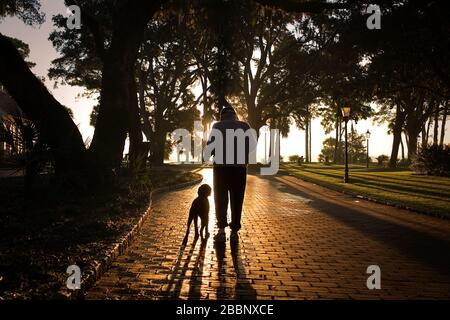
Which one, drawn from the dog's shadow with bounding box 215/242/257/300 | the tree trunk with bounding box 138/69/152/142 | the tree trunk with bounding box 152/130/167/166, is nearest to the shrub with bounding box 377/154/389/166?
the tree trunk with bounding box 152/130/167/166

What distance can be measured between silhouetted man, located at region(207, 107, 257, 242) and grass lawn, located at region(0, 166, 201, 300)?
169 centimetres

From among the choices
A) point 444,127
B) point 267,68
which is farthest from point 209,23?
point 444,127

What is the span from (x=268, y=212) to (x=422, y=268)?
545 cm

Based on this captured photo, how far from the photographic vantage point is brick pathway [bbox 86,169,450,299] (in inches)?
162

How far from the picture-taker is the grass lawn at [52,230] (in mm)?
3922

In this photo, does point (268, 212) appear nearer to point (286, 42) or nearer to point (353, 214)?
point (353, 214)

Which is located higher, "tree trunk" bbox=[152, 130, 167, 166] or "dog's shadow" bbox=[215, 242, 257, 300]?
"tree trunk" bbox=[152, 130, 167, 166]

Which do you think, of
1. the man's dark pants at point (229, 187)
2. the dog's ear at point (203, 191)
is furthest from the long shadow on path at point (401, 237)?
the dog's ear at point (203, 191)

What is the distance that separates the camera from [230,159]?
6.09 meters

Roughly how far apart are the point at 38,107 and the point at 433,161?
1000 inches

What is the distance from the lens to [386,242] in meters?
6.75

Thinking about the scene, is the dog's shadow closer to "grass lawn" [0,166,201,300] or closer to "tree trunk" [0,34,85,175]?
"grass lawn" [0,166,201,300]

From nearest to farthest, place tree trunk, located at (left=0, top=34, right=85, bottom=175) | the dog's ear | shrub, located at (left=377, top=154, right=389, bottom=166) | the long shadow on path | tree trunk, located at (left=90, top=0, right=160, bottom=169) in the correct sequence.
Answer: the long shadow on path, the dog's ear, tree trunk, located at (left=0, top=34, right=85, bottom=175), tree trunk, located at (left=90, top=0, right=160, bottom=169), shrub, located at (left=377, top=154, right=389, bottom=166)

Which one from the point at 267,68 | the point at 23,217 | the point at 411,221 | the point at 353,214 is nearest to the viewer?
the point at 23,217
